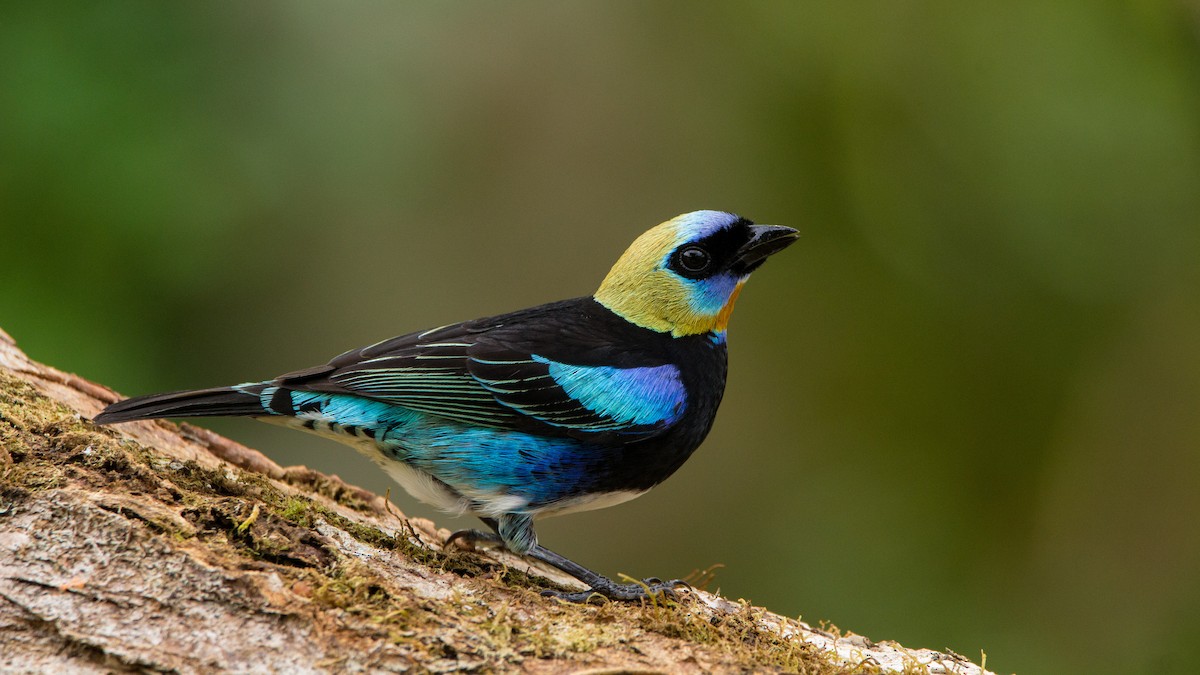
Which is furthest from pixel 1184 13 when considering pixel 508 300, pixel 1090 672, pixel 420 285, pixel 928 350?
pixel 420 285

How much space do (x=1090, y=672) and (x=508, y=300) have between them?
4819mm

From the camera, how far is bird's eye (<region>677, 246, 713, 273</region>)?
495cm

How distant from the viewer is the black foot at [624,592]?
382 centimetres

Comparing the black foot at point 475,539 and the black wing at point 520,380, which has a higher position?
the black wing at point 520,380

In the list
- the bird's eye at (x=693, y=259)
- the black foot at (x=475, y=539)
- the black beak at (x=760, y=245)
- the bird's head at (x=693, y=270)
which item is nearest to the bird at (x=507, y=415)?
the black foot at (x=475, y=539)

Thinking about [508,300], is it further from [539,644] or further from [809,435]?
[539,644]

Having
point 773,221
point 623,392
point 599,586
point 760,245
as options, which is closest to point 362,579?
point 599,586

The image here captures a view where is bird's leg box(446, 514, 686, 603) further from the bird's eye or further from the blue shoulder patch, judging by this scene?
the bird's eye

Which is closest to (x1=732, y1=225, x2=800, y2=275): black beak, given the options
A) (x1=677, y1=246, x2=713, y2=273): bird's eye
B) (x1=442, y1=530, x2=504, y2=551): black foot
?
(x1=677, y1=246, x2=713, y2=273): bird's eye

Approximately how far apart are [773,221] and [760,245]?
8.77 feet

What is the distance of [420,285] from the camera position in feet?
26.3

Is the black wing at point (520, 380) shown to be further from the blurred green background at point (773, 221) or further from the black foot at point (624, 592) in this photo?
the blurred green background at point (773, 221)

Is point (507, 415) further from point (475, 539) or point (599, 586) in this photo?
point (599, 586)

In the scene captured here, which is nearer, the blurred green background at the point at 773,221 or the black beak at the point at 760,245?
the black beak at the point at 760,245
